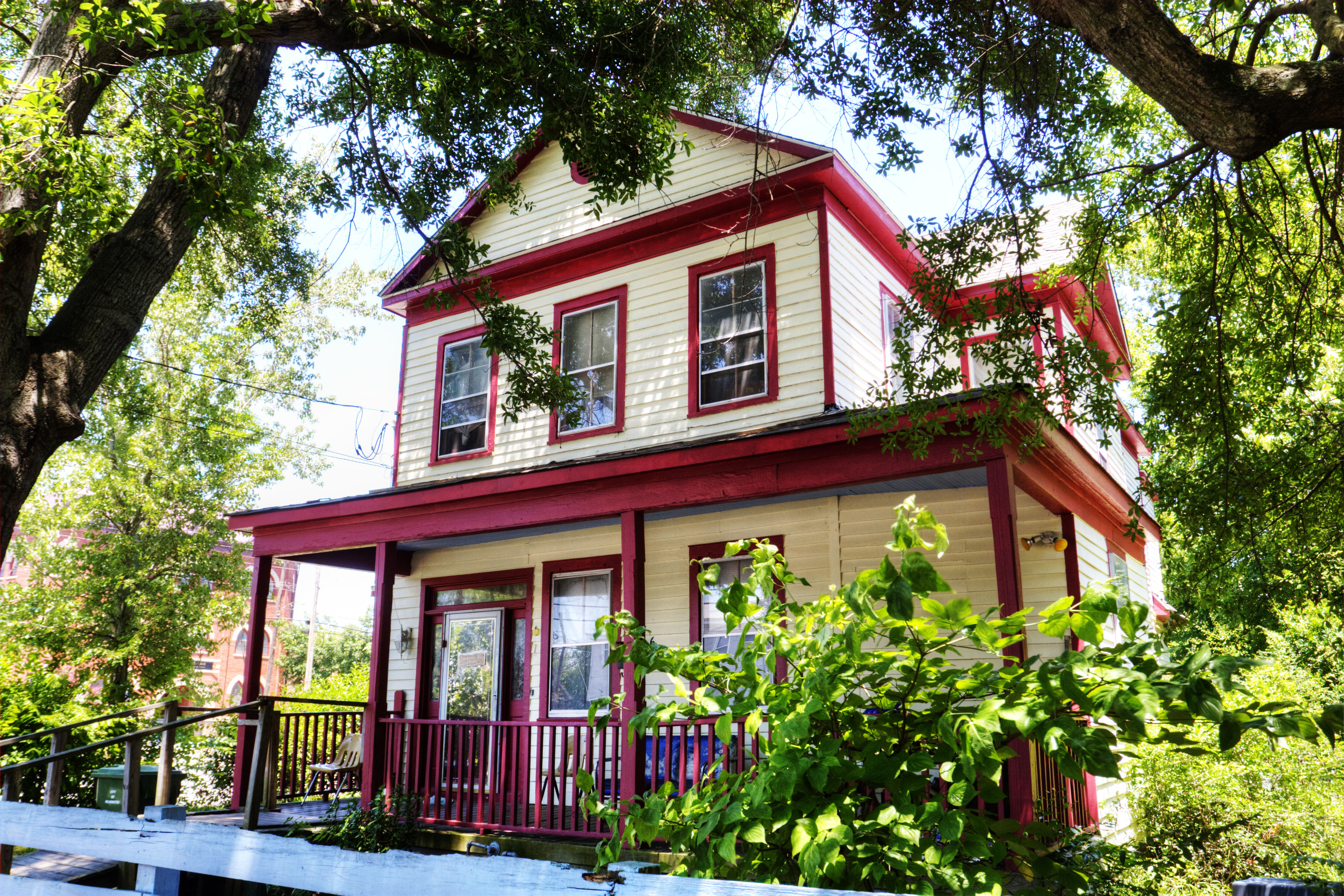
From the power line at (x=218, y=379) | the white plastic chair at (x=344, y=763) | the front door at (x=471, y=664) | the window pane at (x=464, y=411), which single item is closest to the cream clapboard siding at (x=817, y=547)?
the front door at (x=471, y=664)

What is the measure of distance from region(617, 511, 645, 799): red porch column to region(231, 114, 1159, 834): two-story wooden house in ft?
0.12

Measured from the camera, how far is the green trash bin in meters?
10.7

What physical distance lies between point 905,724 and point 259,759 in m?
7.47

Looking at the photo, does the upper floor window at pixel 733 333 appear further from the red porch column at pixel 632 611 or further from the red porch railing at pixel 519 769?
the red porch railing at pixel 519 769

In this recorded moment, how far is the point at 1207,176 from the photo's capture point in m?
8.21

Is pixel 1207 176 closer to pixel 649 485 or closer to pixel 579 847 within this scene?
pixel 649 485

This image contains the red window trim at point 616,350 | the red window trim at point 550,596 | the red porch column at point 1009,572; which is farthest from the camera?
the red window trim at point 616,350

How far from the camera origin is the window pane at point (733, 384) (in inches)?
418

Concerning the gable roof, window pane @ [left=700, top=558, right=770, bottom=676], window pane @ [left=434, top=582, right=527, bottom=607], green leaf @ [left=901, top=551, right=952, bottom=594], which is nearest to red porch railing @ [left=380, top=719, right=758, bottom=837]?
window pane @ [left=700, top=558, right=770, bottom=676]

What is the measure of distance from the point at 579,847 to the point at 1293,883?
18.3 feet

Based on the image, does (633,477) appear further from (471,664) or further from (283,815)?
(283,815)

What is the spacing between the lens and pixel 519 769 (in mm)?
10875

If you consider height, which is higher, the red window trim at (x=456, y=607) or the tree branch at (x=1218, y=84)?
the tree branch at (x=1218, y=84)

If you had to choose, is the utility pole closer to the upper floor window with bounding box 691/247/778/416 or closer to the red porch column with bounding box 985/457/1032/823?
the upper floor window with bounding box 691/247/778/416
